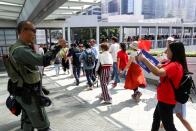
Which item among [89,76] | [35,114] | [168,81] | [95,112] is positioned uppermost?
[168,81]

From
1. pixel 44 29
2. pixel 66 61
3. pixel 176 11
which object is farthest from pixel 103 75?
pixel 176 11

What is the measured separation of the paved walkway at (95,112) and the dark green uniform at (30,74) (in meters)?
1.54

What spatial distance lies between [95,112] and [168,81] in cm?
268

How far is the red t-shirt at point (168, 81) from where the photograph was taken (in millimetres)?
3098

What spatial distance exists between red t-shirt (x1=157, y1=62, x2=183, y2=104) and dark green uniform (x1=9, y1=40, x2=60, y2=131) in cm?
141

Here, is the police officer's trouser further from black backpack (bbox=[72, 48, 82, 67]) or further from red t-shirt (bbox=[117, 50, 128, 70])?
black backpack (bbox=[72, 48, 82, 67])

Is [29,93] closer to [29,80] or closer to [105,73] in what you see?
[29,80]

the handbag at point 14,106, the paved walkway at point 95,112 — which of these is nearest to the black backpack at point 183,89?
the paved walkway at point 95,112

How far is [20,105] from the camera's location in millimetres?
3457

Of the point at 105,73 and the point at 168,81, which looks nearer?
the point at 168,81

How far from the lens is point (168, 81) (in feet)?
10.6

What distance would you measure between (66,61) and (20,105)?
23.6 feet

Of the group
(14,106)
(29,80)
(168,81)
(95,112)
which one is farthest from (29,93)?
(95,112)

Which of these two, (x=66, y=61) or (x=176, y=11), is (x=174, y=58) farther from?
(x=176, y=11)
